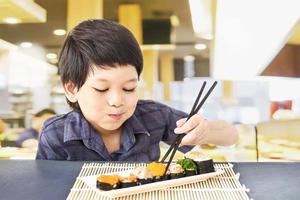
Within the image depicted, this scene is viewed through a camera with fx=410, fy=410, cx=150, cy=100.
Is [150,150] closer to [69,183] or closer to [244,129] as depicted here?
[69,183]

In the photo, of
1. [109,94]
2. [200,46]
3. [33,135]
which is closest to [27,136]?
[33,135]

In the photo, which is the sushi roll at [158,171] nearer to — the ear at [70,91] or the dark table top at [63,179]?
the dark table top at [63,179]

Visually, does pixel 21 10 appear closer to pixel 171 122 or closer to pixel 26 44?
pixel 171 122

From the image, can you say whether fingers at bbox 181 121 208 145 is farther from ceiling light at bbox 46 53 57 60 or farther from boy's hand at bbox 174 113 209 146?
ceiling light at bbox 46 53 57 60

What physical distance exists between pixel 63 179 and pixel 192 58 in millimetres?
6586

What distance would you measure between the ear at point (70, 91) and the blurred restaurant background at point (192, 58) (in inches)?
10.5

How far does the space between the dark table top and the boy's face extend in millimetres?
145

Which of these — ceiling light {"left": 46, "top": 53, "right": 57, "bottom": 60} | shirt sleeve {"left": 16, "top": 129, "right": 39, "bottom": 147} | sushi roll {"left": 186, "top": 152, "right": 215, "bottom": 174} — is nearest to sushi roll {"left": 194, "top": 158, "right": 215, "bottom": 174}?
sushi roll {"left": 186, "top": 152, "right": 215, "bottom": 174}

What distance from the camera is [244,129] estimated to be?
5.07 feet

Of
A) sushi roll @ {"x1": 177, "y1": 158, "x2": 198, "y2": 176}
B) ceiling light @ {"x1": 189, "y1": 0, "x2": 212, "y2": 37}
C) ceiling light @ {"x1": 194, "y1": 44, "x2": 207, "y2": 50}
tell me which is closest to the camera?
sushi roll @ {"x1": 177, "y1": 158, "x2": 198, "y2": 176}

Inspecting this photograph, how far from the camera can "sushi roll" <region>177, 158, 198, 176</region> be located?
26.4 inches

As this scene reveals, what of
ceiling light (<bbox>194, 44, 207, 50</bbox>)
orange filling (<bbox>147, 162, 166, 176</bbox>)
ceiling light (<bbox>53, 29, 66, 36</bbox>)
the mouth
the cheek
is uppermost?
ceiling light (<bbox>194, 44, 207, 50</bbox>)

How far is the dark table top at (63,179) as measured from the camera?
57cm

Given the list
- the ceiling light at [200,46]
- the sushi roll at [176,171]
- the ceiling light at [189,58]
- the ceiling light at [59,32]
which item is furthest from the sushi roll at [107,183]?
the ceiling light at [189,58]
